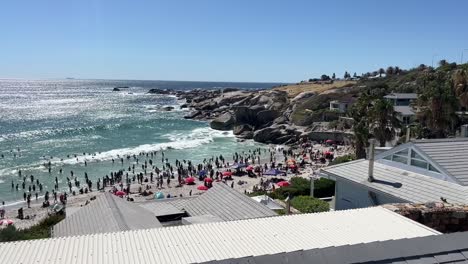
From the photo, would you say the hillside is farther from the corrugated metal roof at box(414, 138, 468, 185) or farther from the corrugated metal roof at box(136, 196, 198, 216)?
the corrugated metal roof at box(414, 138, 468, 185)

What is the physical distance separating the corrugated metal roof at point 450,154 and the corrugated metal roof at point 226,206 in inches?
222

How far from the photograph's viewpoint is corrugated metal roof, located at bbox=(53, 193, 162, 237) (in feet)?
41.0

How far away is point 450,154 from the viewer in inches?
568

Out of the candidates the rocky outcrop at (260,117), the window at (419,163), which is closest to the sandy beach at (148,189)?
the window at (419,163)

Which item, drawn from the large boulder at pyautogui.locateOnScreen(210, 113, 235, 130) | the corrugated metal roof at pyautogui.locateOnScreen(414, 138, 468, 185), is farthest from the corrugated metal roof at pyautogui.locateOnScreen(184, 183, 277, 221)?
the large boulder at pyautogui.locateOnScreen(210, 113, 235, 130)

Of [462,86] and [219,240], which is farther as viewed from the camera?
[462,86]

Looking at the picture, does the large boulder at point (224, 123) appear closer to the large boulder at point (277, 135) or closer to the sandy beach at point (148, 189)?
the large boulder at point (277, 135)

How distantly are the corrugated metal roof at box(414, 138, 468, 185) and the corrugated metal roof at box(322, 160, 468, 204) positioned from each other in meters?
0.54

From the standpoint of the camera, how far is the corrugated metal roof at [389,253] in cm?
388

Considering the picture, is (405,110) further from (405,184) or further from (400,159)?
(405,184)

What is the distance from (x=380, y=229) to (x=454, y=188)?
23.9ft

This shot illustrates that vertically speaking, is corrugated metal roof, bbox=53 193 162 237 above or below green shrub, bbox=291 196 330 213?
above

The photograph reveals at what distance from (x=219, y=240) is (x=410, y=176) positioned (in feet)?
32.9

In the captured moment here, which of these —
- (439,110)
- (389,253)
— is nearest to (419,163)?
(389,253)
